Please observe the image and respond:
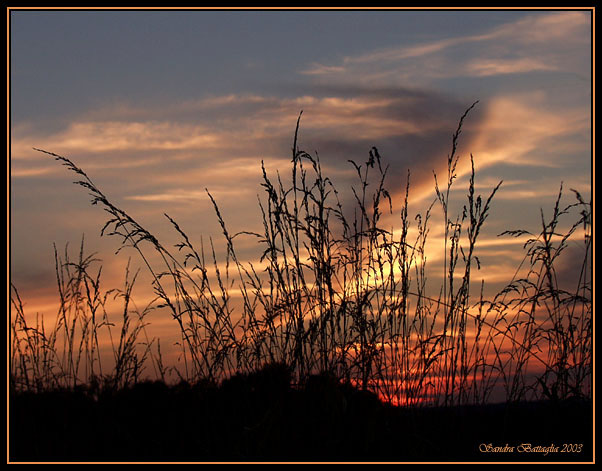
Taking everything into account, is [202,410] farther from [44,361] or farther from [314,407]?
[44,361]

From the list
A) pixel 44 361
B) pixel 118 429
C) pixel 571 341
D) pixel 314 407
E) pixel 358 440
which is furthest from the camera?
pixel 44 361

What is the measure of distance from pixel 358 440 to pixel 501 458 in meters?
0.66

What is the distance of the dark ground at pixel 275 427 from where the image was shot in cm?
307

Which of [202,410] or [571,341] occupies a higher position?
[571,341]

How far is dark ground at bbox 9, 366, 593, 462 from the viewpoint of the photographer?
3.07 meters

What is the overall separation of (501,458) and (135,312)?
2.42 meters

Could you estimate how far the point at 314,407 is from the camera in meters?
3.29

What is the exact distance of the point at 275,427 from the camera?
3.13 metres

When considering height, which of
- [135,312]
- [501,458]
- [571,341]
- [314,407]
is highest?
[135,312]

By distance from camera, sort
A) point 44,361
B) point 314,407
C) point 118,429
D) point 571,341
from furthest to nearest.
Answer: point 44,361 → point 571,341 → point 118,429 → point 314,407

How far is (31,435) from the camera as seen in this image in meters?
3.60

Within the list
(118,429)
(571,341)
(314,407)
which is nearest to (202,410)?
(118,429)

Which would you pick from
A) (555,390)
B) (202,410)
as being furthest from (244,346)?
(555,390)

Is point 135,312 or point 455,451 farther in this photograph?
point 135,312
